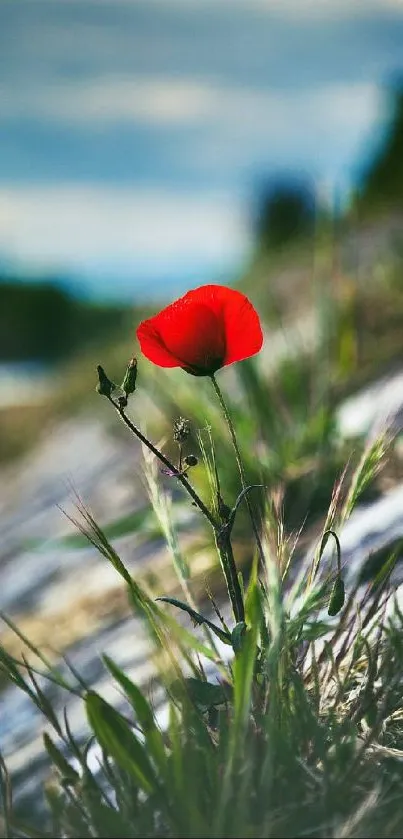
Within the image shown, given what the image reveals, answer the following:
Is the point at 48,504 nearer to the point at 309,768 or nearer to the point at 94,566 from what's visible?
the point at 94,566

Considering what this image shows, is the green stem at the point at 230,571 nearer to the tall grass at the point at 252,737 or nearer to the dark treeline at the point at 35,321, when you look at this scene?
the tall grass at the point at 252,737

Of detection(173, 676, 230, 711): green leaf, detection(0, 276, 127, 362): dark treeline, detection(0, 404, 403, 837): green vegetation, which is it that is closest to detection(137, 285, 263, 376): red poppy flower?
detection(0, 404, 403, 837): green vegetation

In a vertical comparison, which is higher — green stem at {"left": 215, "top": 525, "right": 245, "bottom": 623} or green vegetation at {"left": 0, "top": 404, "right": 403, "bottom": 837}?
green stem at {"left": 215, "top": 525, "right": 245, "bottom": 623}

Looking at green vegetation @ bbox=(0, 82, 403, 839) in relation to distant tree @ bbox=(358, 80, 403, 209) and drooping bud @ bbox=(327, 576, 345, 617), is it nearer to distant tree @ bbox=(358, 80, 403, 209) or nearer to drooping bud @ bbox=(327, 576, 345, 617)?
drooping bud @ bbox=(327, 576, 345, 617)

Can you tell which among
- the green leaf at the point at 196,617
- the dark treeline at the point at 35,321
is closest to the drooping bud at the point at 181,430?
the green leaf at the point at 196,617

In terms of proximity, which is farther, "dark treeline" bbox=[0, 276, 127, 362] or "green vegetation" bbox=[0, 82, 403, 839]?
"dark treeline" bbox=[0, 276, 127, 362]

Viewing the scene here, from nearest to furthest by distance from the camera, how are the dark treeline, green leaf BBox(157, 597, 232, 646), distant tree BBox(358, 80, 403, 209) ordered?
green leaf BBox(157, 597, 232, 646), distant tree BBox(358, 80, 403, 209), the dark treeline

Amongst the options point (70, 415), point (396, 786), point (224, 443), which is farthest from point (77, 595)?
point (70, 415)
